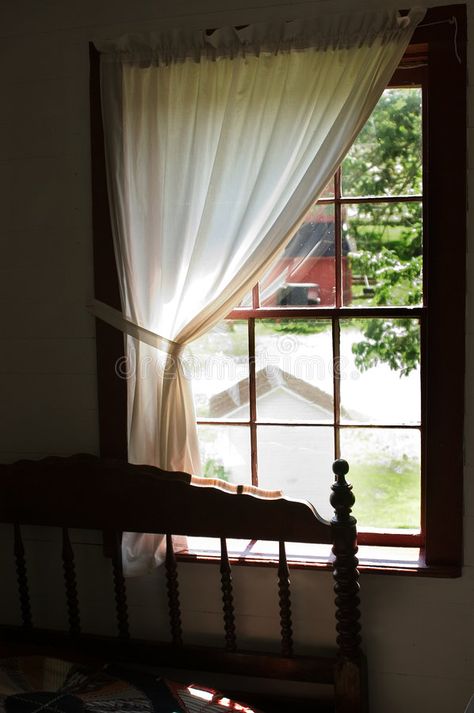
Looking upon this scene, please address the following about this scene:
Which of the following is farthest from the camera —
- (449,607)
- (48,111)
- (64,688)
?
(48,111)

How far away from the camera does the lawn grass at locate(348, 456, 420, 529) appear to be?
2479 millimetres

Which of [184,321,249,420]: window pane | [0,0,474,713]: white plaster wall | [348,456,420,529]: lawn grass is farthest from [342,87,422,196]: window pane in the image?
[348,456,420,529]: lawn grass

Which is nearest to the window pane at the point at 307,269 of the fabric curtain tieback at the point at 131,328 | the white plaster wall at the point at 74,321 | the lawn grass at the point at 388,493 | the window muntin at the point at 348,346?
the window muntin at the point at 348,346

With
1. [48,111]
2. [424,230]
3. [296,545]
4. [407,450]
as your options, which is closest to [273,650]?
[296,545]

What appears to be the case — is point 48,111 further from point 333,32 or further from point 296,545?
point 296,545

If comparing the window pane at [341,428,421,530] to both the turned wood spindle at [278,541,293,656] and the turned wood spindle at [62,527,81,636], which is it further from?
the turned wood spindle at [62,527,81,636]

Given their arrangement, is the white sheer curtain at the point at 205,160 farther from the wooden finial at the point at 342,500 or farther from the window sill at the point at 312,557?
the wooden finial at the point at 342,500

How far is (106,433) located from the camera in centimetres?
257

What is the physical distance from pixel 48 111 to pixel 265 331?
1029 mm

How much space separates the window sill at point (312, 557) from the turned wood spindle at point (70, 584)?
0.35m

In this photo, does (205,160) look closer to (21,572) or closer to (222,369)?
(222,369)

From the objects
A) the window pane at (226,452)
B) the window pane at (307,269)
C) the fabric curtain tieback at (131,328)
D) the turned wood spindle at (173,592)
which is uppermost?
the window pane at (307,269)

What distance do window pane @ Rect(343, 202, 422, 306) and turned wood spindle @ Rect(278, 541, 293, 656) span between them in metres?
0.84

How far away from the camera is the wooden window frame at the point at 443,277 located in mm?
2230
